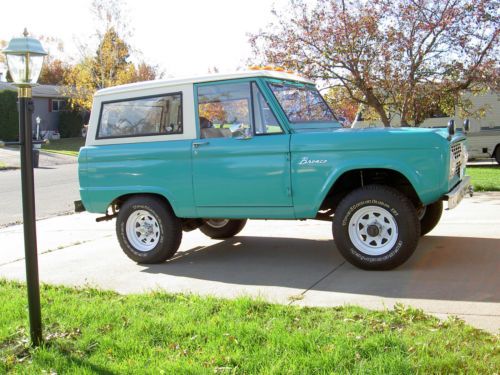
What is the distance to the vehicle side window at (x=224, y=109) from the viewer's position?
659cm

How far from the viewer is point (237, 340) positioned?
4203mm

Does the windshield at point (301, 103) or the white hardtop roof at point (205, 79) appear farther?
the windshield at point (301, 103)

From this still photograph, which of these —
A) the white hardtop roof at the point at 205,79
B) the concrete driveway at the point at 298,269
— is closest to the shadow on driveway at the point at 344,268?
the concrete driveway at the point at 298,269

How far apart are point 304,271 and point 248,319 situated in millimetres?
1785

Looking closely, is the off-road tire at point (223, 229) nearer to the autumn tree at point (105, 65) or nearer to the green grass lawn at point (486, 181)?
the green grass lawn at point (486, 181)

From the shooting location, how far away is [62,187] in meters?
17.6

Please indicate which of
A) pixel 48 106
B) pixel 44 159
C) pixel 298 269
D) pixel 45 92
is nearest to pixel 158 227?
pixel 298 269

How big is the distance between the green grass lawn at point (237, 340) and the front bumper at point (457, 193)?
1.67 m

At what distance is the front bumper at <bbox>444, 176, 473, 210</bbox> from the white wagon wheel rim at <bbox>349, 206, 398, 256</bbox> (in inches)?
23.3

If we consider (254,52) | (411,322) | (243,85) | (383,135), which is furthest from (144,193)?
(254,52)

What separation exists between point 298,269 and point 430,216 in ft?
6.65

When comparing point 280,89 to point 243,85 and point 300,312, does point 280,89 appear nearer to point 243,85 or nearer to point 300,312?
point 243,85

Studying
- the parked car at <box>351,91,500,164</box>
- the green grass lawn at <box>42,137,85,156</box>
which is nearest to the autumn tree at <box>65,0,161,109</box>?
the green grass lawn at <box>42,137,85,156</box>

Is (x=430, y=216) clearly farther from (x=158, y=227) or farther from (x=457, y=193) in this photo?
(x=158, y=227)
